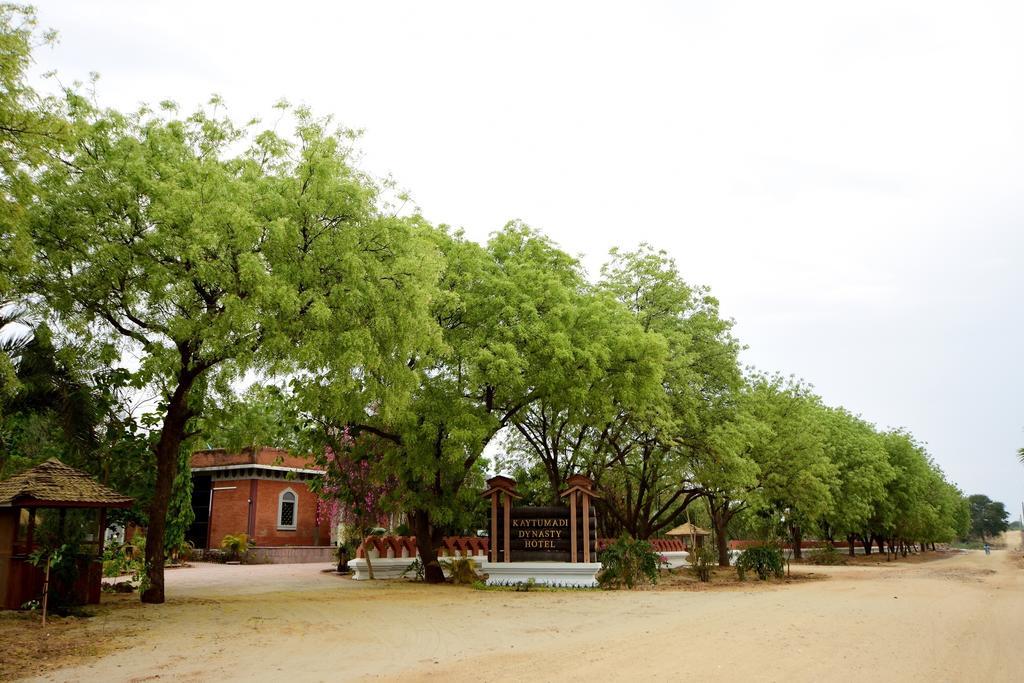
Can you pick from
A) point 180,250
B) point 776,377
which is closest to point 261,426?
point 180,250

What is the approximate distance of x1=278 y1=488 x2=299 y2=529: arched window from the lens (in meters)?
39.1

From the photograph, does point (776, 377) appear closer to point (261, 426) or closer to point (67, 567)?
point (261, 426)

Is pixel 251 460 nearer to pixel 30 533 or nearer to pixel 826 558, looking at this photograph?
pixel 30 533

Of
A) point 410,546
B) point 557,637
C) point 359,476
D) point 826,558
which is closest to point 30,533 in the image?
point 557,637

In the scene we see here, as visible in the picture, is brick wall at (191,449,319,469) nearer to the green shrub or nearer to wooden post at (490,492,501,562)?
the green shrub

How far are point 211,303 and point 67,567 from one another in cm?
558

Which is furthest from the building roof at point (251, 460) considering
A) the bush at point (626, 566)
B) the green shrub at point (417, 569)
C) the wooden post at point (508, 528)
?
the bush at point (626, 566)

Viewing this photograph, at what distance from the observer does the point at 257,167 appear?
1580cm

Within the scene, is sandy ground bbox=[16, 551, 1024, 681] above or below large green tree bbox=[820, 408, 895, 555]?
below

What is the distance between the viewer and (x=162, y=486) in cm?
1599

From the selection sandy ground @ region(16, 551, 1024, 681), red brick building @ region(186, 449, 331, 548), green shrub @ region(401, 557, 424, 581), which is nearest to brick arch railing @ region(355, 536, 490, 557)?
green shrub @ region(401, 557, 424, 581)

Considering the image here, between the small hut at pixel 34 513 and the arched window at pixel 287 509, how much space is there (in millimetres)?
24420

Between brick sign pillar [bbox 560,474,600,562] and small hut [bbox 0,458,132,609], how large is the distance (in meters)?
12.2

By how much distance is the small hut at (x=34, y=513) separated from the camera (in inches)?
534
